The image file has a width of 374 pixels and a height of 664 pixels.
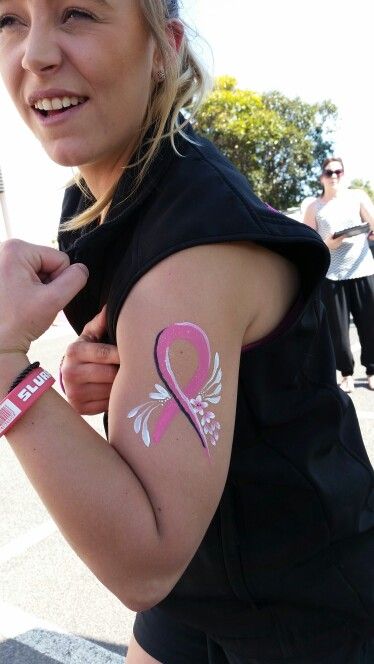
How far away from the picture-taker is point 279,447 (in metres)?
1.14

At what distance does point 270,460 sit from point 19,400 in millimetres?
457

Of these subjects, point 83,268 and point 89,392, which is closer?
point 83,268

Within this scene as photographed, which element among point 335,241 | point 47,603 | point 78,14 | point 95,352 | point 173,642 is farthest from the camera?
point 335,241

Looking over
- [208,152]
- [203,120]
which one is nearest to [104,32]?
[208,152]

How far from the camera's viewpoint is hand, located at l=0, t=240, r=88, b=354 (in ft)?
3.32

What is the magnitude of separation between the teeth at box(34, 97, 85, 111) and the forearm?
0.59 meters

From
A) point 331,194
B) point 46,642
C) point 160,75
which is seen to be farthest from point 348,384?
point 160,75

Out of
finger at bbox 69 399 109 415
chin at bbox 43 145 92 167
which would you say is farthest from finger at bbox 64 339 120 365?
chin at bbox 43 145 92 167

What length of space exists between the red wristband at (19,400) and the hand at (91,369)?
0.21m

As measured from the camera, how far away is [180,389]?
93 cm

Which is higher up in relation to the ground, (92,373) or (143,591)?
(92,373)

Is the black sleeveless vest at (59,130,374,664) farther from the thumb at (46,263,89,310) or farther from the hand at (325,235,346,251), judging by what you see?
the hand at (325,235,346,251)

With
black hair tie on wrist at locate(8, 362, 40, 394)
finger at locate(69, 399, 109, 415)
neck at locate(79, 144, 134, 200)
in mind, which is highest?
neck at locate(79, 144, 134, 200)

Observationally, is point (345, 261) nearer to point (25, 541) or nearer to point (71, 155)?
point (25, 541)
